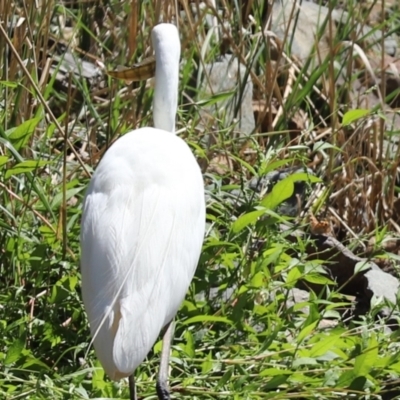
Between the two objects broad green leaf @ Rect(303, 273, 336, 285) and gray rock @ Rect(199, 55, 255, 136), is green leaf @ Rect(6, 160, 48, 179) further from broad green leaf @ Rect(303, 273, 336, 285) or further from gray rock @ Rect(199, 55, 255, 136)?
gray rock @ Rect(199, 55, 255, 136)

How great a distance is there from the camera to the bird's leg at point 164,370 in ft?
8.35

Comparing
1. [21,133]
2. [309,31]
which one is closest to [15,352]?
[21,133]

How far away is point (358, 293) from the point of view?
3.42 meters

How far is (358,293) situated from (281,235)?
45cm

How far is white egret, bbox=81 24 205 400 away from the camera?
7.59 feet

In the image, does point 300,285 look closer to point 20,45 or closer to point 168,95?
point 168,95

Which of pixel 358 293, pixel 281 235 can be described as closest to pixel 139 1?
pixel 281 235

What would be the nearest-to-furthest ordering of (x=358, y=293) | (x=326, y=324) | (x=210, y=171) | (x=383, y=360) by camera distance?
(x=383, y=360) < (x=326, y=324) < (x=358, y=293) < (x=210, y=171)

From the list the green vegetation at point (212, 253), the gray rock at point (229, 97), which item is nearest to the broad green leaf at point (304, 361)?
the green vegetation at point (212, 253)

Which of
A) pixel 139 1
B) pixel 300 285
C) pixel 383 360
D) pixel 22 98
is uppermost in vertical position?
pixel 139 1

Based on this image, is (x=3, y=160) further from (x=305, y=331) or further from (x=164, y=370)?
(x=305, y=331)

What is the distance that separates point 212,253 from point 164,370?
578 millimetres

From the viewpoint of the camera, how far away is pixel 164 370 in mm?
2572

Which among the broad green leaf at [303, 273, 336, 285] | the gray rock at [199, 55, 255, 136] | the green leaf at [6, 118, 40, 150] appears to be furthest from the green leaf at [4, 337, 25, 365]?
the gray rock at [199, 55, 255, 136]
